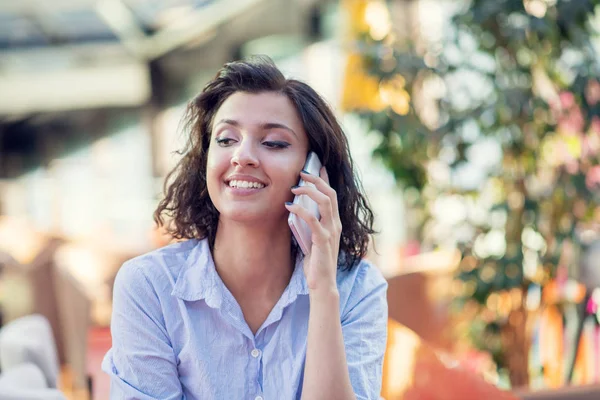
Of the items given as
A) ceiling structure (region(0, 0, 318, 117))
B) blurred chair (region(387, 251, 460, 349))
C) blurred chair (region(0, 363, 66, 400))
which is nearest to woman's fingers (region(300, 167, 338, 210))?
blurred chair (region(0, 363, 66, 400))

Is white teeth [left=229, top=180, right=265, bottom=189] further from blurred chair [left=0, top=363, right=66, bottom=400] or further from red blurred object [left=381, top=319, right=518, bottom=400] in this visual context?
red blurred object [left=381, top=319, right=518, bottom=400]

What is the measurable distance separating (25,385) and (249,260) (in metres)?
0.55

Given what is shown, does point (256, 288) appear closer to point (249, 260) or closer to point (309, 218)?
point (249, 260)

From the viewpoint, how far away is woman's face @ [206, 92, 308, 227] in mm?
1466

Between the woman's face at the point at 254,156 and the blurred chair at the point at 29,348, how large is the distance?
0.65 metres

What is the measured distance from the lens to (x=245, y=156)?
4.75ft

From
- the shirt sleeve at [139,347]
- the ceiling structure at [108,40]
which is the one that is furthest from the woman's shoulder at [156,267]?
the ceiling structure at [108,40]

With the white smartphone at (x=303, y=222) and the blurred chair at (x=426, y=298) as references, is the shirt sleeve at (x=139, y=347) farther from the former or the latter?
the blurred chair at (x=426, y=298)

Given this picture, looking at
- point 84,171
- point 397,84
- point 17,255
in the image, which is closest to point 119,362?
point 397,84

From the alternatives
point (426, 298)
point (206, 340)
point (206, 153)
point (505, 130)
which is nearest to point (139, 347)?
point (206, 340)

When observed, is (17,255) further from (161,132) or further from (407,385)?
(161,132)

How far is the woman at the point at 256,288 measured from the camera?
1398 millimetres

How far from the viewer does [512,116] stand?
2471 mm

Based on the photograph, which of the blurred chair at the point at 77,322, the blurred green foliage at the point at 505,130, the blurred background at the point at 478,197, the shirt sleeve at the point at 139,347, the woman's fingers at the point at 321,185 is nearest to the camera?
the shirt sleeve at the point at 139,347
